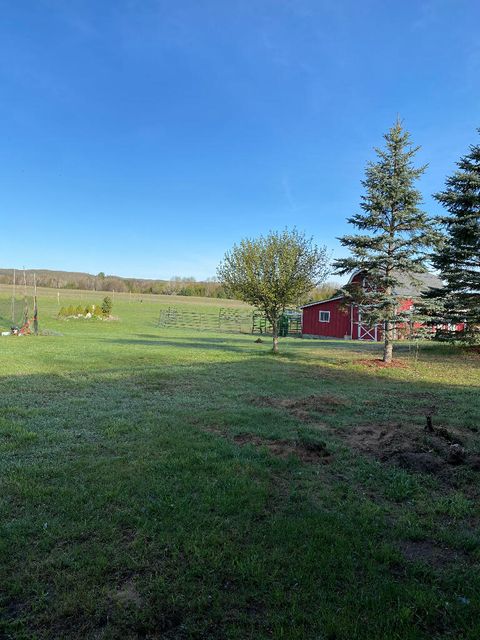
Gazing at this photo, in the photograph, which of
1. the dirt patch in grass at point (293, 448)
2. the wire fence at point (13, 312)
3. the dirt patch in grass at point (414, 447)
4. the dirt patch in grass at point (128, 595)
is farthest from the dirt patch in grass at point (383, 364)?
the wire fence at point (13, 312)

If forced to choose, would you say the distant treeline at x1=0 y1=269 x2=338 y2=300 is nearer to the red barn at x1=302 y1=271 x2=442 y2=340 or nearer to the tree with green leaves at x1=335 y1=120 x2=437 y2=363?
the red barn at x1=302 y1=271 x2=442 y2=340

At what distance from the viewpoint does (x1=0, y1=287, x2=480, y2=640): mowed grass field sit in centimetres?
248

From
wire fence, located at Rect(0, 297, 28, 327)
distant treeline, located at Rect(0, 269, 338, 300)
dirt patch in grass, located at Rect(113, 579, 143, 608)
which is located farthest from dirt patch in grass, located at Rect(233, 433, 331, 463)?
distant treeline, located at Rect(0, 269, 338, 300)

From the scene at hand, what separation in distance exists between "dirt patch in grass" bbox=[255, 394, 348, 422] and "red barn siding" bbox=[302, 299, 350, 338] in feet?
76.7

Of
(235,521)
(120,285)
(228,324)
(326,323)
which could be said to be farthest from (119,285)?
(235,521)

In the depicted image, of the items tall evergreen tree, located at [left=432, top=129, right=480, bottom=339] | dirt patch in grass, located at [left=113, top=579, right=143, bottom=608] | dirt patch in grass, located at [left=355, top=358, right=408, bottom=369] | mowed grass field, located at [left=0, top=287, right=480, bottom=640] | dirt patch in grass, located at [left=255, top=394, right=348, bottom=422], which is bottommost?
dirt patch in grass, located at [left=113, top=579, right=143, bottom=608]

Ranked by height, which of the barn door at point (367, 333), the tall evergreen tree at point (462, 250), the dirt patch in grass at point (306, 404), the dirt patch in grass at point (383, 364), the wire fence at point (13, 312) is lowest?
the dirt patch in grass at point (306, 404)

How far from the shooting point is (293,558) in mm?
3004

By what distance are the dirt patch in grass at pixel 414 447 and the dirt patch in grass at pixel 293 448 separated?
0.59 m

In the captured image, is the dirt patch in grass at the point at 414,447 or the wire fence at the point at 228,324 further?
the wire fence at the point at 228,324

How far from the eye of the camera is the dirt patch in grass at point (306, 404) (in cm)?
732

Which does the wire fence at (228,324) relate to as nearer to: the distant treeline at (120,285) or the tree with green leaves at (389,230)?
the tree with green leaves at (389,230)

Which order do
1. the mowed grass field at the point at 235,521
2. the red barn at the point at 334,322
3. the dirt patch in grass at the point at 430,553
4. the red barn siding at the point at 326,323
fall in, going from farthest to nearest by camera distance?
the red barn siding at the point at 326,323, the red barn at the point at 334,322, the dirt patch in grass at the point at 430,553, the mowed grass field at the point at 235,521

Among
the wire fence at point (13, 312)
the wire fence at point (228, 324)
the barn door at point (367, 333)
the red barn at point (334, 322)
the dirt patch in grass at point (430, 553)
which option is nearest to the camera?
the dirt patch in grass at point (430, 553)
